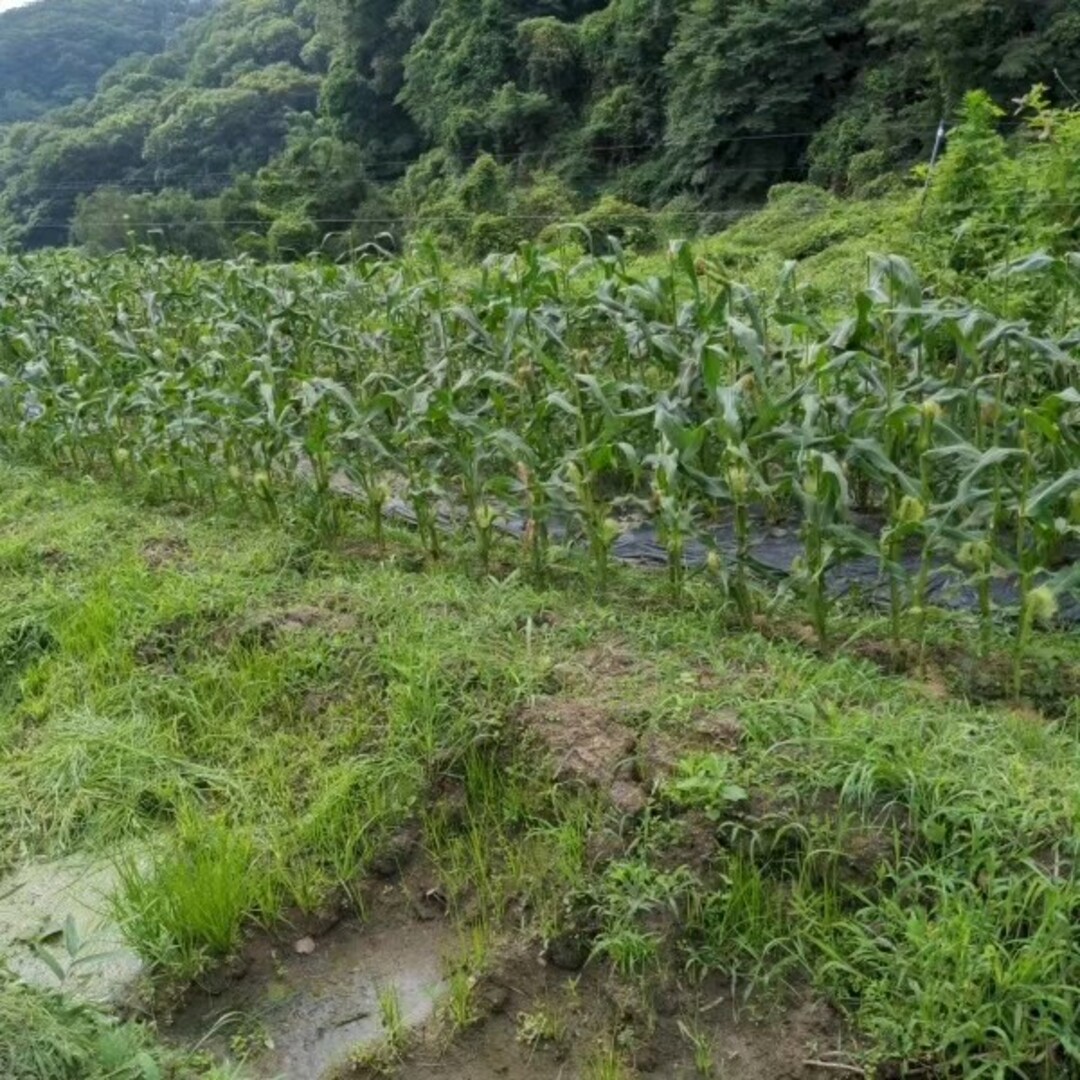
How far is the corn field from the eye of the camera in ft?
9.59

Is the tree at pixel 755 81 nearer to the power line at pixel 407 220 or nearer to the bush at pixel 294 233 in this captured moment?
the power line at pixel 407 220

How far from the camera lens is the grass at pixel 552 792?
6.24ft

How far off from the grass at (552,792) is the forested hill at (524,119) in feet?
20.5

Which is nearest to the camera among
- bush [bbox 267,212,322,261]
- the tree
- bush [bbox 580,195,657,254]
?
bush [bbox 580,195,657,254]

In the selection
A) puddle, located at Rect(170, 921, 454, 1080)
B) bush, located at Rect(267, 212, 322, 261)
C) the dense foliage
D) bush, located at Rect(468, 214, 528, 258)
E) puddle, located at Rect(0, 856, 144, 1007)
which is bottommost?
puddle, located at Rect(170, 921, 454, 1080)

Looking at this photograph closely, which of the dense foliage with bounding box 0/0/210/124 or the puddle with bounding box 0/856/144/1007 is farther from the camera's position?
the dense foliage with bounding box 0/0/210/124

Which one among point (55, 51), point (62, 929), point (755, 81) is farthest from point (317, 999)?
point (55, 51)

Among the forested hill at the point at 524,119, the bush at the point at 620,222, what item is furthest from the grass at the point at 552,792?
the bush at the point at 620,222

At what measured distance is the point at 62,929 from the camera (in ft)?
7.95

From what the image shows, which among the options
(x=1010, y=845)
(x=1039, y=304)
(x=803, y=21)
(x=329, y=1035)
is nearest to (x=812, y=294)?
(x=1039, y=304)

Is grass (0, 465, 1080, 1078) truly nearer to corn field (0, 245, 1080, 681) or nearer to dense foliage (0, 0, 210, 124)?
corn field (0, 245, 1080, 681)

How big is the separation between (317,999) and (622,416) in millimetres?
1985

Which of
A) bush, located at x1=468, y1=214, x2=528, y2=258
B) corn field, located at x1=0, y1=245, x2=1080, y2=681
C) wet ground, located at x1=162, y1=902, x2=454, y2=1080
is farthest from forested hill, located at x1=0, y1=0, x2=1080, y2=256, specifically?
wet ground, located at x1=162, y1=902, x2=454, y2=1080

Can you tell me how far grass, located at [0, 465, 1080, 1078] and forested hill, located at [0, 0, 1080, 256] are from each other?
626cm
